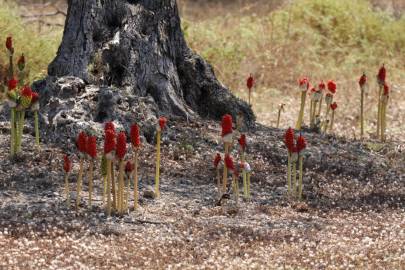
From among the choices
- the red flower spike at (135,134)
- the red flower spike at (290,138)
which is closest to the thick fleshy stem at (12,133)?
the red flower spike at (135,134)

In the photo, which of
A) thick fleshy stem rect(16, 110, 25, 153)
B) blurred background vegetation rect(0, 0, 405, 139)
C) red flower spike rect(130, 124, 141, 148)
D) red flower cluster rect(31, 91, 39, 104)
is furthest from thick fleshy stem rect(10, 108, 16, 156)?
blurred background vegetation rect(0, 0, 405, 139)

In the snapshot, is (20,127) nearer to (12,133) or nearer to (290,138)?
(12,133)

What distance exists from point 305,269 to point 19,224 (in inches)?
→ 71.0

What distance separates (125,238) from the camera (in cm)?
553

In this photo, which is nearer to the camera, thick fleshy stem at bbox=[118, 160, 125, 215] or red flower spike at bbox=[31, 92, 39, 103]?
thick fleshy stem at bbox=[118, 160, 125, 215]

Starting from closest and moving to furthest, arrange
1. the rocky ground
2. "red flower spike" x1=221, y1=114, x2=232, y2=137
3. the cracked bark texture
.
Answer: the rocky ground < "red flower spike" x1=221, y1=114, x2=232, y2=137 < the cracked bark texture

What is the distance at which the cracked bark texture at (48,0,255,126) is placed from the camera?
25.2ft

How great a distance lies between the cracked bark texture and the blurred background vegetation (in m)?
1.59

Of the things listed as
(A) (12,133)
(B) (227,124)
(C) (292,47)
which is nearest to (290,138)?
(B) (227,124)

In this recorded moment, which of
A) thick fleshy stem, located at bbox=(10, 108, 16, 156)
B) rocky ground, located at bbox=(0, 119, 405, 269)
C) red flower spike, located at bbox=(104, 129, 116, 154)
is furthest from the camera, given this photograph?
thick fleshy stem, located at bbox=(10, 108, 16, 156)

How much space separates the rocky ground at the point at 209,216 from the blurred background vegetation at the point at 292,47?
2336 millimetres

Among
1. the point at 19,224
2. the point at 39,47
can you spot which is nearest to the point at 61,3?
the point at 39,47

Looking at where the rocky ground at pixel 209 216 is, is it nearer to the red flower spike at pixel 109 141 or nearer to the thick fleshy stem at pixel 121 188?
the thick fleshy stem at pixel 121 188

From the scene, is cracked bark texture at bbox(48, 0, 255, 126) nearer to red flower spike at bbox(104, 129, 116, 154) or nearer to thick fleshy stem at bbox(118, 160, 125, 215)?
thick fleshy stem at bbox(118, 160, 125, 215)
